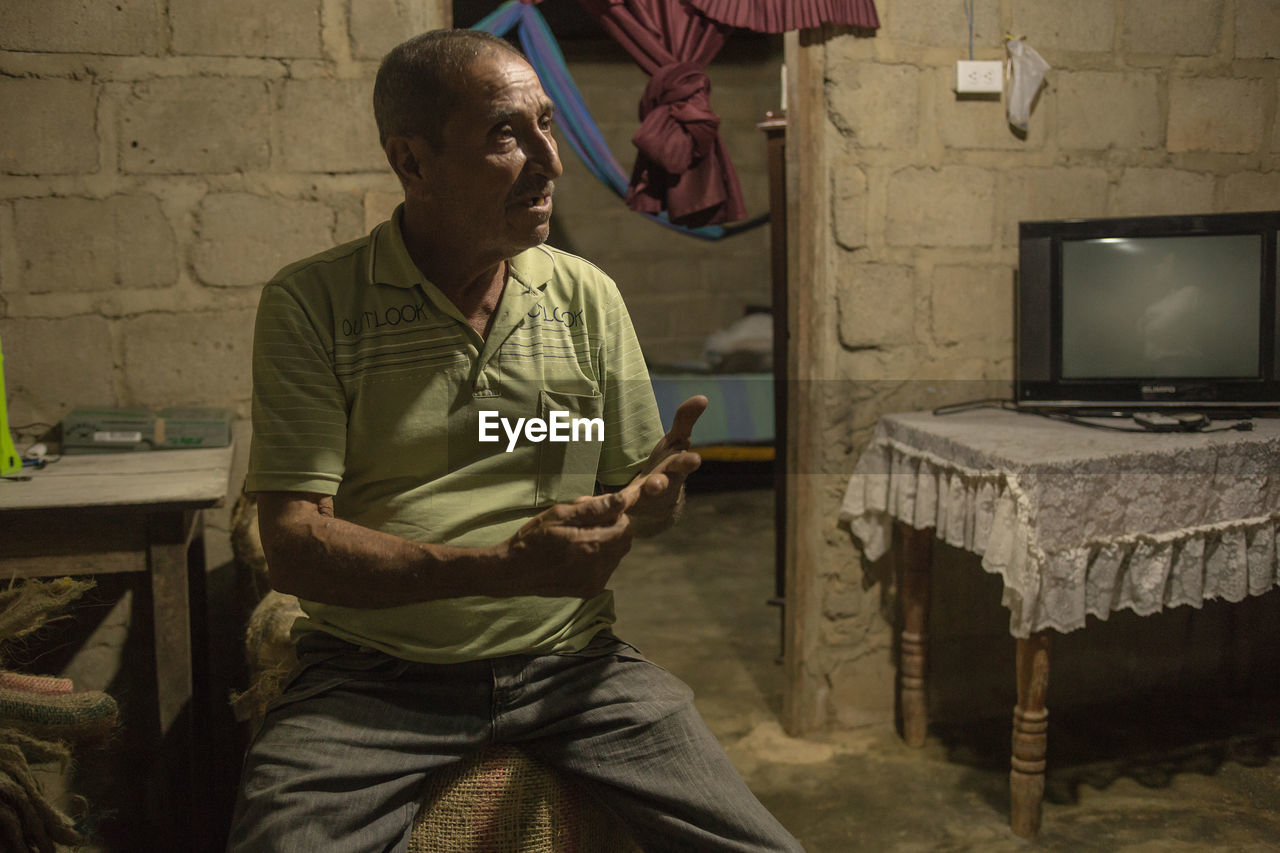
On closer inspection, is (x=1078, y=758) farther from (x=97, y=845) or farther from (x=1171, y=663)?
(x=97, y=845)

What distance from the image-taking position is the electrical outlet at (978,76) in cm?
273

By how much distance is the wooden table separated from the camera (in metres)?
1.78

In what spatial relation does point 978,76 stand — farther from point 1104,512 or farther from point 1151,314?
point 1104,512

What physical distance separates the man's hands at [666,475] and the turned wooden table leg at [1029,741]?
1.30 m

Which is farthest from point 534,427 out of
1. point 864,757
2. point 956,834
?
point 864,757

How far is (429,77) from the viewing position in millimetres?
1262

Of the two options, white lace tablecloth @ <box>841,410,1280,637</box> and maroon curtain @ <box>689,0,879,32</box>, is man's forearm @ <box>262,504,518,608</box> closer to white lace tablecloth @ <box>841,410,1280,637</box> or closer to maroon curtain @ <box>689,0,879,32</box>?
white lace tablecloth @ <box>841,410,1280,637</box>

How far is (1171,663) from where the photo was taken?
3135 mm

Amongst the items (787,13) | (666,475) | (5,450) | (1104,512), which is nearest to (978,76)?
(787,13)

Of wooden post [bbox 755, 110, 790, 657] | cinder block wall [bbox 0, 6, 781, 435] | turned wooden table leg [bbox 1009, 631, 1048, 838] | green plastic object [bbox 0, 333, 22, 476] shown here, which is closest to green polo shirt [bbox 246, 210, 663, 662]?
green plastic object [bbox 0, 333, 22, 476]

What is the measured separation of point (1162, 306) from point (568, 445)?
1871mm

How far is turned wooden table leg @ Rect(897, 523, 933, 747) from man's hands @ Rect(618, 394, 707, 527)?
1.58 meters

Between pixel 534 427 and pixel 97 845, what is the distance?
65.9 inches

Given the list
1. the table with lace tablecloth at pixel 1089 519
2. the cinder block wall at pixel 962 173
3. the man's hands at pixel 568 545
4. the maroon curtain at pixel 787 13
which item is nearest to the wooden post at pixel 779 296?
the cinder block wall at pixel 962 173
